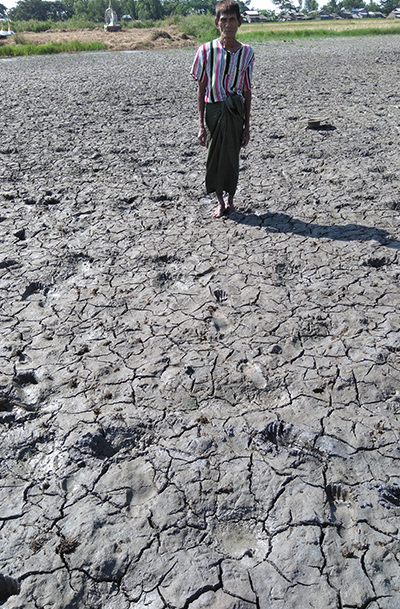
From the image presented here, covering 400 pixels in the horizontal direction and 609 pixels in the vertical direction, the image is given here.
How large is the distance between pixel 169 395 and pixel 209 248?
5.21ft

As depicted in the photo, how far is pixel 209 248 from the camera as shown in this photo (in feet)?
12.1

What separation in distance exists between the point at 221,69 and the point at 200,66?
0.15 metres

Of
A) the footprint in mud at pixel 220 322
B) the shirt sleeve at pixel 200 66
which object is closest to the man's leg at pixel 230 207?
the shirt sleeve at pixel 200 66

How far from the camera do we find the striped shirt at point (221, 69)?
342 cm

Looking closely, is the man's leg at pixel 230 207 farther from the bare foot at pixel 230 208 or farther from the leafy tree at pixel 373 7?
the leafy tree at pixel 373 7

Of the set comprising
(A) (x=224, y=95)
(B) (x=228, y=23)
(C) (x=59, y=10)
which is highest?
(C) (x=59, y=10)

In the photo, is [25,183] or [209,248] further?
[25,183]

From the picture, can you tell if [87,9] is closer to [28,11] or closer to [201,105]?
[28,11]

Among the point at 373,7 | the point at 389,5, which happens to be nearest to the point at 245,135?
the point at 373,7

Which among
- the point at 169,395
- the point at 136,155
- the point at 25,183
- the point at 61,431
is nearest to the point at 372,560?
the point at 169,395

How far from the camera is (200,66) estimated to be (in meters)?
3.48

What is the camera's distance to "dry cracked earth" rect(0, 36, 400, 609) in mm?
1650

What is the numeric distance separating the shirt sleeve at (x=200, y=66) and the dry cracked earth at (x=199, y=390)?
1.11 meters

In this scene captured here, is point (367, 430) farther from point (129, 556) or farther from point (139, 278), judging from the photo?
point (139, 278)
